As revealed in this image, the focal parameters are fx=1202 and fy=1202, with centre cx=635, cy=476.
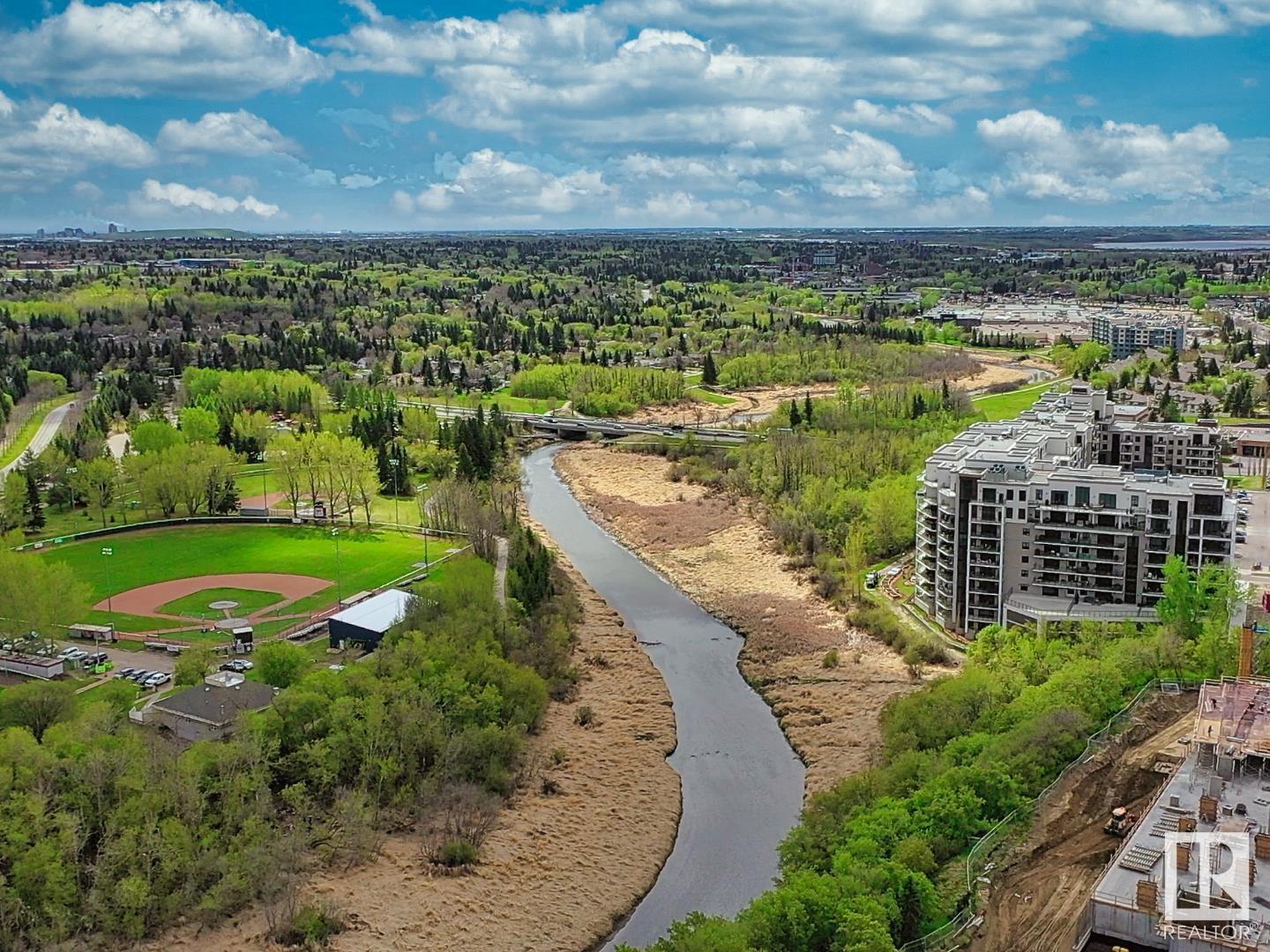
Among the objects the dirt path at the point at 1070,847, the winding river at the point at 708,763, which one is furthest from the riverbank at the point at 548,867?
the dirt path at the point at 1070,847

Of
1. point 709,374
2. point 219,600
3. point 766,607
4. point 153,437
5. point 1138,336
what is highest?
point 1138,336

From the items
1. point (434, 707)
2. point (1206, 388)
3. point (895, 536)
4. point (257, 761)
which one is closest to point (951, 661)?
point (895, 536)

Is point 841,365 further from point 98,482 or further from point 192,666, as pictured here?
point 192,666

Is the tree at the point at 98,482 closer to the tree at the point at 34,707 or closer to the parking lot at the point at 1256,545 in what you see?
the tree at the point at 34,707

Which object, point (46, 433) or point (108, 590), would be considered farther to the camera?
point (46, 433)

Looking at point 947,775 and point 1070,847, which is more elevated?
point 947,775

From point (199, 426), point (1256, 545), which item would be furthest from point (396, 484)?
point (1256, 545)

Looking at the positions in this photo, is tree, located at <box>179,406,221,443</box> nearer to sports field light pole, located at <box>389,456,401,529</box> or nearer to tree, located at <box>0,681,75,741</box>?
sports field light pole, located at <box>389,456,401,529</box>

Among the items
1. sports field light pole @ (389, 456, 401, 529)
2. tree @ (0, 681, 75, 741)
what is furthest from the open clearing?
tree @ (0, 681, 75, 741)
